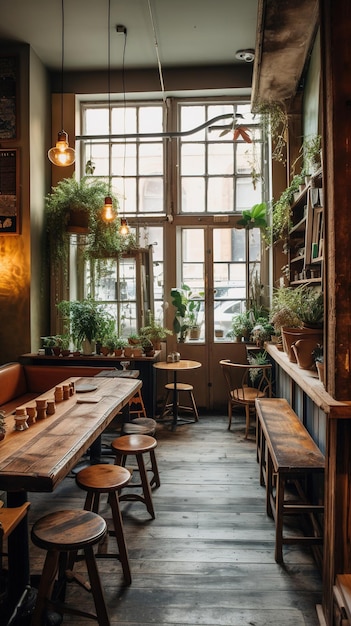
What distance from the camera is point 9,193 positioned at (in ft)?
18.2

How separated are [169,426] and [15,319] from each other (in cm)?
220

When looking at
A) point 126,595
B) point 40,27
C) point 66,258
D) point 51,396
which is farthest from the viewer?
point 66,258

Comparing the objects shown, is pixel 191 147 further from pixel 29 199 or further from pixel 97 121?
pixel 29 199

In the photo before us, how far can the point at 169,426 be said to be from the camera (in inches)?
219

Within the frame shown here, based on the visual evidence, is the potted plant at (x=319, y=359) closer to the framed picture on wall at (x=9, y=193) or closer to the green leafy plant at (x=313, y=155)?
the green leafy plant at (x=313, y=155)

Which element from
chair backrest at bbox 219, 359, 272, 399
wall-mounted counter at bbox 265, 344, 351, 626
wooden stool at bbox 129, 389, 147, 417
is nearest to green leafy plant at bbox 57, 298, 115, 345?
wooden stool at bbox 129, 389, 147, 417

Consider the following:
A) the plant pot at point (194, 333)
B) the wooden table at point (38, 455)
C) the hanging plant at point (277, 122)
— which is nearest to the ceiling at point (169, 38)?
the hanging plant at point (277, 122)

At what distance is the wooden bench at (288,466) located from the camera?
2.66 metres

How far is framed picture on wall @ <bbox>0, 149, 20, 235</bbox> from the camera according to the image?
5520 millimetres

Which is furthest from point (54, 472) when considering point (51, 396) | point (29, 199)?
point (29, 199)

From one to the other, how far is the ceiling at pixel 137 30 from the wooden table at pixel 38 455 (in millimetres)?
4152

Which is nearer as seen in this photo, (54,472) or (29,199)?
(54,472)

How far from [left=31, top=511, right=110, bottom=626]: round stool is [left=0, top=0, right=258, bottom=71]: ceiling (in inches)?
189

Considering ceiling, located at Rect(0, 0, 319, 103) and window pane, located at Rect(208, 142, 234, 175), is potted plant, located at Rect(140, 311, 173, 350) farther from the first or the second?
ceiling, located at Rect(0, 0, 319, 103)
